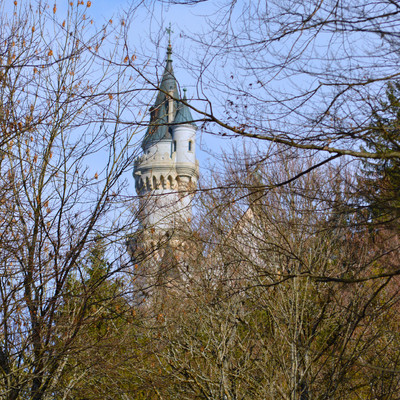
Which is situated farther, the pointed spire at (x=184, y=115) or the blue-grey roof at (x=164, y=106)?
the blue-grey roof at (x=164, y=106)

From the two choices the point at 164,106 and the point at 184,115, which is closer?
the point at 164,106

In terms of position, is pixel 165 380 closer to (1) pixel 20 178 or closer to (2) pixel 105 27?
(1) pixel 20 178

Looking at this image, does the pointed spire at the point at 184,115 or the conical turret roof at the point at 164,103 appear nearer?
the pointed spire at the point at 184,115

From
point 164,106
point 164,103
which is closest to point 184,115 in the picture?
point 164,106

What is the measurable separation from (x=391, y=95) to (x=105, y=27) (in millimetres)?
4057

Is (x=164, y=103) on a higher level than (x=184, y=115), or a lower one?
lower

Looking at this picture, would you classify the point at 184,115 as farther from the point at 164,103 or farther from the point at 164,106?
the point at 164,103

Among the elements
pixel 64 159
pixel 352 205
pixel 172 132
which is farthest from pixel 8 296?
pixel 172 132

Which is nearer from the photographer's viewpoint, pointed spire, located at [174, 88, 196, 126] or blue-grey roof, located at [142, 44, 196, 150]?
pointed spire, located at [174, 88, 196, 126]

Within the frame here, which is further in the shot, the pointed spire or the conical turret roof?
the conical turret roof

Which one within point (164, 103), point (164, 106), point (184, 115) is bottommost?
point (164, 103)

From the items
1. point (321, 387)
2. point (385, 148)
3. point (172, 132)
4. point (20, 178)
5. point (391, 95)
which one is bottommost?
point (321, 387)

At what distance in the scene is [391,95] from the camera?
473 cm

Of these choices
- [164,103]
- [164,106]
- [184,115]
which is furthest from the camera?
[184,115]
